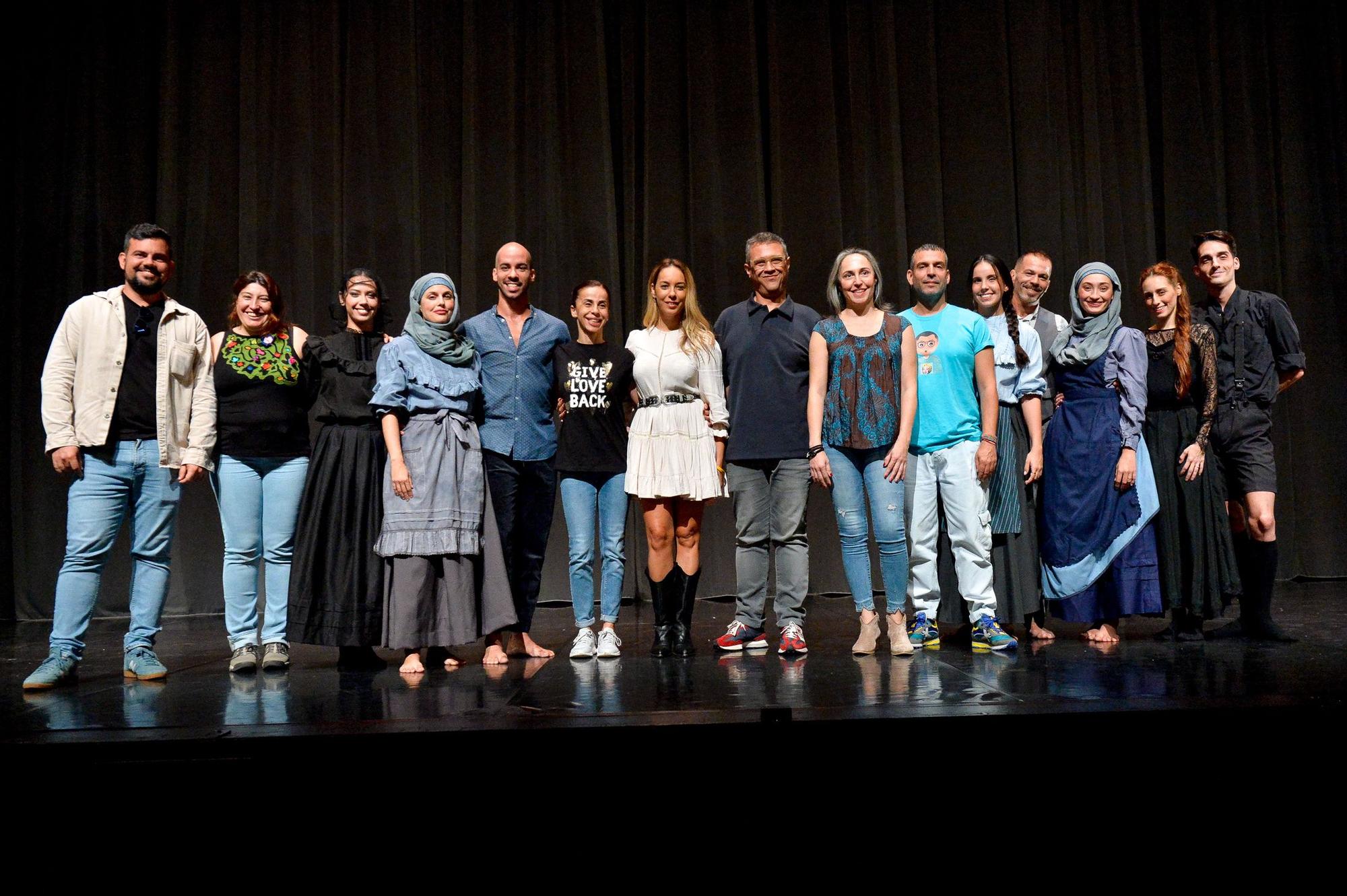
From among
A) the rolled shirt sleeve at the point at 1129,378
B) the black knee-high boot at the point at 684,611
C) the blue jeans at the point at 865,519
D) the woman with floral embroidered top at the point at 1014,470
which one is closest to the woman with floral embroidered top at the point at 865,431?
the blue jeans at the point at 865,519

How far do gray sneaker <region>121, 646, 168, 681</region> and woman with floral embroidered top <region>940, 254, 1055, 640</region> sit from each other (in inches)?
110

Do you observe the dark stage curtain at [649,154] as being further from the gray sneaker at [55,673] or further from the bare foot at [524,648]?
the gray sneaker at [55,673]

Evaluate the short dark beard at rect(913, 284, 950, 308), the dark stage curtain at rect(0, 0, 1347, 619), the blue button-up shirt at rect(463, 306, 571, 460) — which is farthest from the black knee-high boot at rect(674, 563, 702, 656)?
the dark stage curtain at rect(0, 0, 1347, 619)

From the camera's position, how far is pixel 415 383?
11.0 feet

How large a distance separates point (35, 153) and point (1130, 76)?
22.9 feet

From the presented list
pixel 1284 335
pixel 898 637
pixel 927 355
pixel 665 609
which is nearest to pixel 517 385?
pixel 665 609

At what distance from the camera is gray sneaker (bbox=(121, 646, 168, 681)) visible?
126 inches

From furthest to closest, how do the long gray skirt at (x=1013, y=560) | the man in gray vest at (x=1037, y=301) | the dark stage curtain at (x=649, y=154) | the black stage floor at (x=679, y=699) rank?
the dark stage curtain at (x=649, y=154) → the man in gray vest at (x=1037, y=301) → the long gray skirt at (x=1013, y=560) → the black stage floor at (x=679, y=699)

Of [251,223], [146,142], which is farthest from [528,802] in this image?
[146,142]

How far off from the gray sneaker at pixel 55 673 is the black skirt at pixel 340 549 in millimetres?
659

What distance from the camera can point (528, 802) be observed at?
201 cm

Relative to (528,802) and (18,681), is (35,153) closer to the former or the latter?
(18,681)

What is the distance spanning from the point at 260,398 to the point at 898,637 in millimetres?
2342

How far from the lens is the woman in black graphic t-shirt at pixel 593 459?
344 cm
